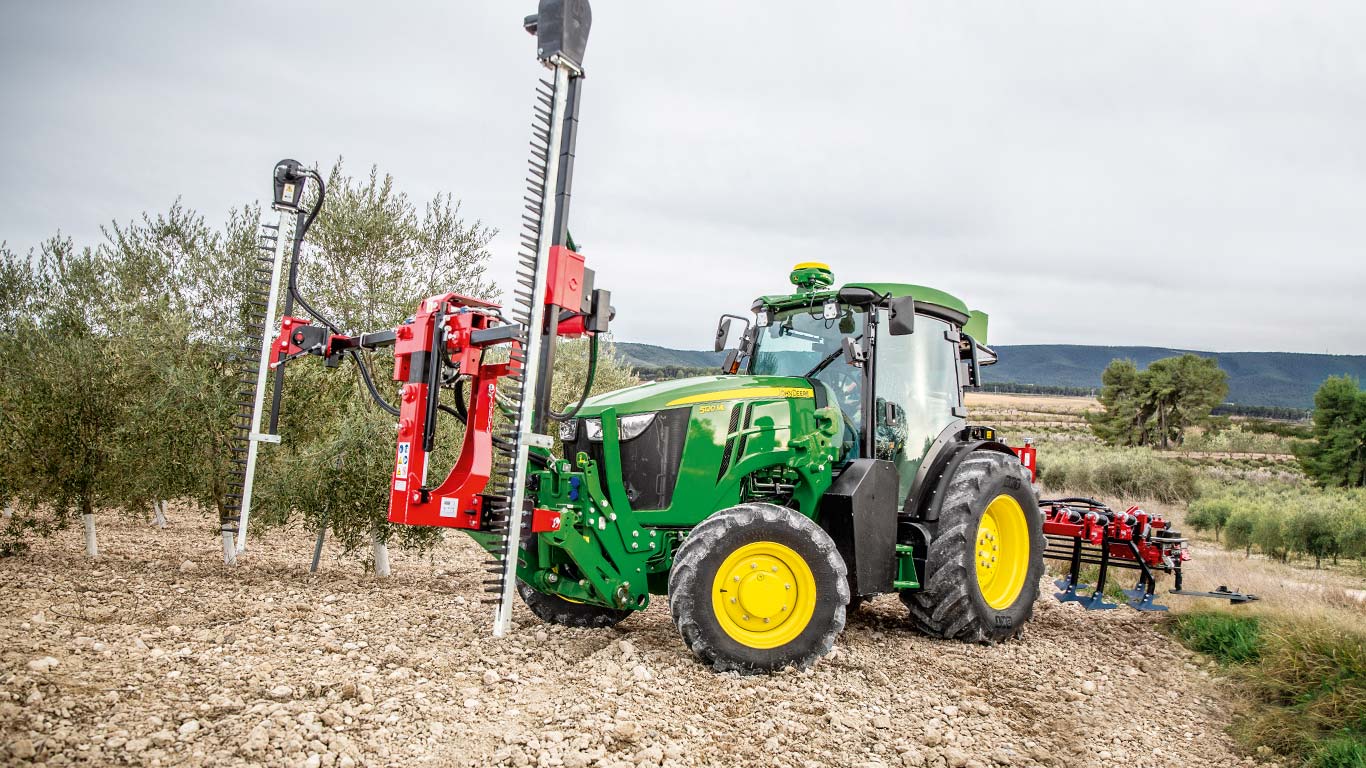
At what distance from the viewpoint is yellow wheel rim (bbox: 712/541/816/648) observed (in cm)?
478

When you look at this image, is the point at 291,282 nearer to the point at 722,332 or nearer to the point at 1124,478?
the point at 722,332

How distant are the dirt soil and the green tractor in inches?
13.0

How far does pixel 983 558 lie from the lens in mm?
6590

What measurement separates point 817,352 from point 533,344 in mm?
3052

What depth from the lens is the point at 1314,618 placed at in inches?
234

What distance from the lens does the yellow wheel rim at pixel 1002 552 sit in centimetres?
659

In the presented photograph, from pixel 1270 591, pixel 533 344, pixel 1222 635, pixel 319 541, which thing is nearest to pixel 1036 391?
pixel 1270 591

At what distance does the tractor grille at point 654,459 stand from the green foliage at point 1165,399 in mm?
45648

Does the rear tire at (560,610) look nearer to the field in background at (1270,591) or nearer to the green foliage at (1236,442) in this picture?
the field in background at (1270,591)

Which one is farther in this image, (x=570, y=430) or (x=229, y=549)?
(x=229, y=549)

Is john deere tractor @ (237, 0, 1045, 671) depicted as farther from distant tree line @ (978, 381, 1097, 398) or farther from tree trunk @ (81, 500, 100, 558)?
distant tree line @ (978, 381, 1097, 398)

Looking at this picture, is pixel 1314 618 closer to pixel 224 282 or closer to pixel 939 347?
pixel 939 347


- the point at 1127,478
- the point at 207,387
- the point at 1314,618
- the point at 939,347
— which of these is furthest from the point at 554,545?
the point at 1127,478

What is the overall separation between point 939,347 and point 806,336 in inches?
46.2
